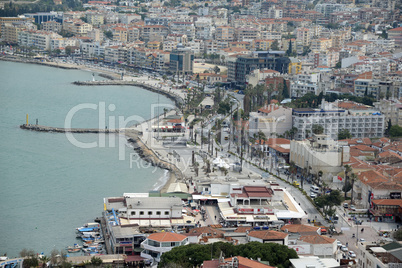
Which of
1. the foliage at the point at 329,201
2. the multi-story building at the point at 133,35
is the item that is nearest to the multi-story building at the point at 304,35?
the multi-story building at the point at 133,35

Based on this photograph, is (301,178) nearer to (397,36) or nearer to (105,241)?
(105,241)

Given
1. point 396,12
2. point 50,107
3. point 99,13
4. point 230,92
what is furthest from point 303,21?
point 50,107

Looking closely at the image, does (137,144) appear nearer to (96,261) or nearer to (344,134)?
(344,134)

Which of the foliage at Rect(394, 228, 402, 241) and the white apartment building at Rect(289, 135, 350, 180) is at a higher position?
the white apartment building at Rect(289, 135, 350, 180)

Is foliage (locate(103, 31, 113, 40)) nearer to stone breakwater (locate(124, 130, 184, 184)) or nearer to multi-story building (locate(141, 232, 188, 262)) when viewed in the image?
stone breakwater (locate(124, 130, 184, 184))

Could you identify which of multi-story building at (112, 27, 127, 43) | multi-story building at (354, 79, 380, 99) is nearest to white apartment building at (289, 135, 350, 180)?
multi-story building at (354, 79, 380, 99)

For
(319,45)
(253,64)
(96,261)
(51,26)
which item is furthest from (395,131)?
(51,26)
